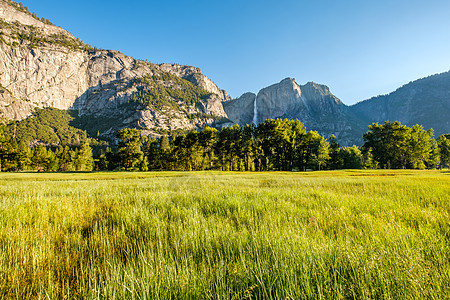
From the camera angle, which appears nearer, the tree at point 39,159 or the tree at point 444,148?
the tree at point 444,148

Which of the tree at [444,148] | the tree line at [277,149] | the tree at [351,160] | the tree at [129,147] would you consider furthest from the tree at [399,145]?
the tree at [129,147]

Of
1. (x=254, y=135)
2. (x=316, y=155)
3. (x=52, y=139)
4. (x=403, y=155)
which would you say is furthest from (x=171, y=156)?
(x=52, y=139)

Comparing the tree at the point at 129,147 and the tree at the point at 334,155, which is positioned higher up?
the tree at the point at 129,147

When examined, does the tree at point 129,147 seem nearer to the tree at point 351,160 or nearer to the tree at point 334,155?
the tree at point 334,155

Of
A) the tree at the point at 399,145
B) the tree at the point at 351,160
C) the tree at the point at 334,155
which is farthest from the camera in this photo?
the tree at the point at 351,160

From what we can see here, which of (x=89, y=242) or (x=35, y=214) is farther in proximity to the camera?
(x=35, y=214)

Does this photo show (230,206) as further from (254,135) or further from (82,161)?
(82,161)

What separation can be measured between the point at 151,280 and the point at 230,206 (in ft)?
8.91

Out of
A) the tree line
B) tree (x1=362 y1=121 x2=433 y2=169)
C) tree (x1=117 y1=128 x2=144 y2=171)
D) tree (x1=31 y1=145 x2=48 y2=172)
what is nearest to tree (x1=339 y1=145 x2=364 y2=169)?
the tree line

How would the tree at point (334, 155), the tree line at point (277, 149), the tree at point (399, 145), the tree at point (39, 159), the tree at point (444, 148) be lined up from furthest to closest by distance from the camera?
the tree at point (39, 159) → the tree at point (334, 155) → the tree at point (444, 148) → the tree line at point (277, 149) → the tree at point (399, 145)

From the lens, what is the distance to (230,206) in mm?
3795

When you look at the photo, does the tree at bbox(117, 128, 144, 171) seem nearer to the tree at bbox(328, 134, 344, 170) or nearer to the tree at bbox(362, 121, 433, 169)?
the tree at bbox(328, 134, 344, 170)

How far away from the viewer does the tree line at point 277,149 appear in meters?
50.5

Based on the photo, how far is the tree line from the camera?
166ft
